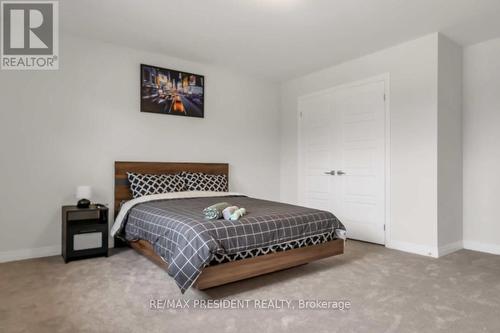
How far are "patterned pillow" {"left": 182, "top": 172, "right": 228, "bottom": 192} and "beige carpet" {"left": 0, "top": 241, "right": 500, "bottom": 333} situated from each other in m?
1.20

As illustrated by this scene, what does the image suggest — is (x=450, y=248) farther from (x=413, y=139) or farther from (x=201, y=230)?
(x=201, y=230)

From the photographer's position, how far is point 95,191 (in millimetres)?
3777

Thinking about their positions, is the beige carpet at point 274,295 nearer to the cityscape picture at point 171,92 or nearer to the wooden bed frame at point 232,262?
the wooden bed frame at point 232,262

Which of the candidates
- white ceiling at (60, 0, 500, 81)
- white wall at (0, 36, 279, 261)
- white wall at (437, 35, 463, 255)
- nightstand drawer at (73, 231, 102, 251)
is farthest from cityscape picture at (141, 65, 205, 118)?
white wall at (437, 35, 463, 255)

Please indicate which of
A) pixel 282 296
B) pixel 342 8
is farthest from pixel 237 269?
pixel 342 8

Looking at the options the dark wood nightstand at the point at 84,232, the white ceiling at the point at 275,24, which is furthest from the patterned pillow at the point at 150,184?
the white ceiling at the point at 275,24

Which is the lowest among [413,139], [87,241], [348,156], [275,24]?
[87,241]

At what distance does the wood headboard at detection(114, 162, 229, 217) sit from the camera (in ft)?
12.8

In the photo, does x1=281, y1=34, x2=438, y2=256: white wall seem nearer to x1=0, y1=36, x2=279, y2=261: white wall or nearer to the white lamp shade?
x1=0, y1=36, x2=279, y2=261: white wall

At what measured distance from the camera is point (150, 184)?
381cm

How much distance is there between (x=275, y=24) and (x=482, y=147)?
9.30 feet

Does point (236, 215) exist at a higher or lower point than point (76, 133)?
lower

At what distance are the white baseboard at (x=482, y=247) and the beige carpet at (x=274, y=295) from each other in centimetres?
29

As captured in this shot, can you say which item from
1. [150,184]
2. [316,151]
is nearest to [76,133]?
[150,184]
